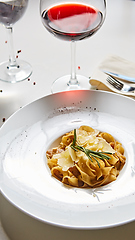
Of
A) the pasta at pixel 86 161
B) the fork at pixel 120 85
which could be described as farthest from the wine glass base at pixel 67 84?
the pasta at pixel 86 161

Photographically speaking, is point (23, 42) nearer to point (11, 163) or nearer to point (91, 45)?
point (91, 45)

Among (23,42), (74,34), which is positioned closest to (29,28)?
(23,42)

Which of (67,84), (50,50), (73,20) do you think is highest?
(73,20)

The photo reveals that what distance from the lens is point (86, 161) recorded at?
113 centimetres

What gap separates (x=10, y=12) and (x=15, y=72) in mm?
314

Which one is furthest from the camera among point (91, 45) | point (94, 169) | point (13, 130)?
point (91, 45)

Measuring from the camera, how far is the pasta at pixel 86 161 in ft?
3.62

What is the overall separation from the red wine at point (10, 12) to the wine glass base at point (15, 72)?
244 millimetres

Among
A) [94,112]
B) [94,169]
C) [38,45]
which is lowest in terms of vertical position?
[94,169]

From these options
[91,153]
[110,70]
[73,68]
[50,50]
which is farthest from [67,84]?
[91,153]

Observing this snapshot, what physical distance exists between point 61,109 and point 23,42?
2.49 ft

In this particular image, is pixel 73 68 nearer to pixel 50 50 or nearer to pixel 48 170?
pixel 50 50

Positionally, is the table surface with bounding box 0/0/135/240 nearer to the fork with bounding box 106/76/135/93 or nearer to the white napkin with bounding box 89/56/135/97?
the white napkin with bounding box 89/56/135/97

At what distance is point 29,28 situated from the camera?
2.10 meters
